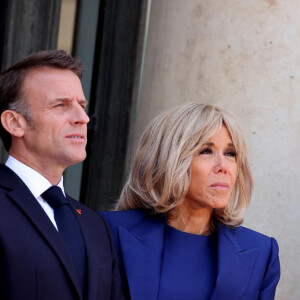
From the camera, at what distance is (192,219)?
438 cm

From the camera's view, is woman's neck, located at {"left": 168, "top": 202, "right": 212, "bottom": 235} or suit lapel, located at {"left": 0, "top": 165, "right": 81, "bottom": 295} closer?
suit lapel, located at {"left": 0, "top": 165, "right": 81, "bottom": 295}

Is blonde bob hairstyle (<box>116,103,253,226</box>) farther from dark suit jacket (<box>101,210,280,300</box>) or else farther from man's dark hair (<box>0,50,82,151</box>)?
man's dark hair (<box>0,50,82,151</box>)

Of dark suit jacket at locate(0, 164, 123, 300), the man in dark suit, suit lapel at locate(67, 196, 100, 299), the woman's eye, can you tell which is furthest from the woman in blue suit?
dark suit jacket at locate(0, 164, 123, 300)

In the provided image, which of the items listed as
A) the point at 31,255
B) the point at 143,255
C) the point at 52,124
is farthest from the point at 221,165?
the point at 31,255

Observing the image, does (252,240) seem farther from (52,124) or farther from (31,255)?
(31,255)

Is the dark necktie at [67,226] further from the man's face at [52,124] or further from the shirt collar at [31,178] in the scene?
the man's face at [52,124]

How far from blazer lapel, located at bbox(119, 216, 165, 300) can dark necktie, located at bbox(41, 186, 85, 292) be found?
661 millimetres

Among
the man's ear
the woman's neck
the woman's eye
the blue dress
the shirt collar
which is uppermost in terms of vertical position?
the man's ear

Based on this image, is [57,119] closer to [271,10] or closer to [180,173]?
[180,173]

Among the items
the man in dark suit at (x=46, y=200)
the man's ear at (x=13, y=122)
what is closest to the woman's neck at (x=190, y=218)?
the man in dark suit at (x=46, y=200)

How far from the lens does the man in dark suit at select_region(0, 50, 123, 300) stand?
3211mm

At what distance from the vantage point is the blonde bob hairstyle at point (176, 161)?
424 cm

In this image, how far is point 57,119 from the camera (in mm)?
3564

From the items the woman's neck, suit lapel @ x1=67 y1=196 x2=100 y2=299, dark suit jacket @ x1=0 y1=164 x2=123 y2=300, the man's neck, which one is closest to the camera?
dark suit jacket @ x1=0 y1=164 x2=123 y2=300
